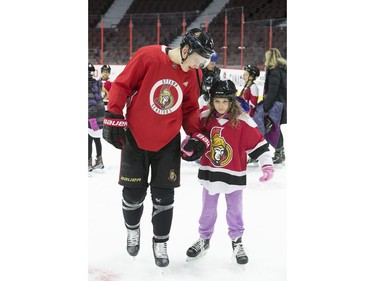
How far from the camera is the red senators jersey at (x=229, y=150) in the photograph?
7.30 feet

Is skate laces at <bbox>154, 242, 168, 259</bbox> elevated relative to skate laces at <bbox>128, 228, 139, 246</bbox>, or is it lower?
lower

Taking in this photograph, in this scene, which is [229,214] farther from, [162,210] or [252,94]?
[252,94]

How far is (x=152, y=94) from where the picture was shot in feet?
6.82

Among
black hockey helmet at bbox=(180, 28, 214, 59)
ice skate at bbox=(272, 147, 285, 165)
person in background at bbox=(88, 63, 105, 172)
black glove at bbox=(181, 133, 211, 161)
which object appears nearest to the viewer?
black hockey helmet at bbox=(180, 28, 214, 59)

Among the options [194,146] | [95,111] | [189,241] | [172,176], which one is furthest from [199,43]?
[95,111]

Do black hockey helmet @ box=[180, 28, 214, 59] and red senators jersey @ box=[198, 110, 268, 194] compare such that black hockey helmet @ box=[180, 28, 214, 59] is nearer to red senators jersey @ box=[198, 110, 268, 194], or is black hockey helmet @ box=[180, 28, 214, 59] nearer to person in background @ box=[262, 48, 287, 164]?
red senators jersey @ box=[198, 110, 268, 194]

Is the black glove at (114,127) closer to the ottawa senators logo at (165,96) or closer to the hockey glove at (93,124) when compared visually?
the ottawa senators logo at (165,96)

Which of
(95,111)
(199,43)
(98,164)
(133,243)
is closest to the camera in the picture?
(199,43)

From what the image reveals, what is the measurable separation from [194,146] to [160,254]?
1.58ft

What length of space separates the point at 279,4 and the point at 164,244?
26.6 feet

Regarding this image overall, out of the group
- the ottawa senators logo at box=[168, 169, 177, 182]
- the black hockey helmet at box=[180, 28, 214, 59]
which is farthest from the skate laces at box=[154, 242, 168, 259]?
the black hockey helmet at box=[180, 28, 214, 59]

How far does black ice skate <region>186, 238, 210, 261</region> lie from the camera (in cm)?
235

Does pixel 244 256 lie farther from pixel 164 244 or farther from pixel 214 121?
pixel 214 121

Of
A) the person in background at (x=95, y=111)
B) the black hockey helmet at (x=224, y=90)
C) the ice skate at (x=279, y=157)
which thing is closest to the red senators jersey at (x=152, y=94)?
the black hockey helmet at (x=224, y=90)
